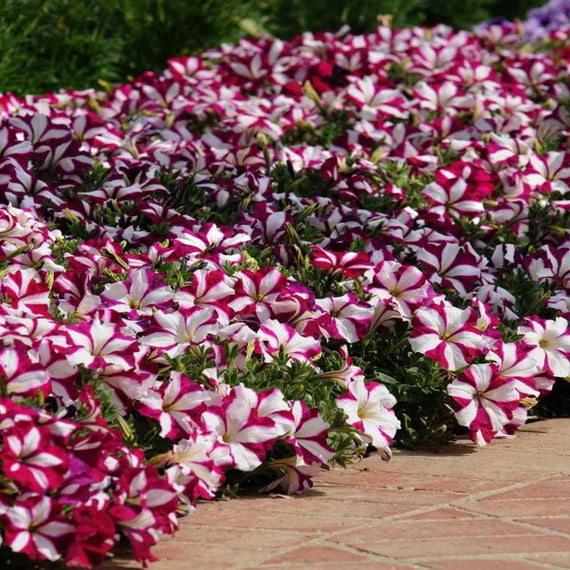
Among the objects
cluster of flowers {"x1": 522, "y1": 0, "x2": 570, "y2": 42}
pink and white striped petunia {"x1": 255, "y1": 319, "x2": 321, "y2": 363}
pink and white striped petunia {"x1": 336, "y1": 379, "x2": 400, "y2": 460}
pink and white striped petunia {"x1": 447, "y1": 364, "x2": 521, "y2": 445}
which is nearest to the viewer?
pink and white striped petunia {"x1": 336, "y1": 379, "x2": 400, "y2": 460}

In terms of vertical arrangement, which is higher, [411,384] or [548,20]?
[548,20]

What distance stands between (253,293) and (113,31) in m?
5.00

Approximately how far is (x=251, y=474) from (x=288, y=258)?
1089 mm

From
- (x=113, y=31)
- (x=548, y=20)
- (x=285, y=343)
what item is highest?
(x=548, y=20)

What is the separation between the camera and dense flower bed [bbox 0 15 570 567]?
2490mm

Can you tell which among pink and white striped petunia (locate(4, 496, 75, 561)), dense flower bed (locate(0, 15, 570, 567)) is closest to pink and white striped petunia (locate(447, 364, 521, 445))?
dense flower bed (locate(0, 15, 570, 567))

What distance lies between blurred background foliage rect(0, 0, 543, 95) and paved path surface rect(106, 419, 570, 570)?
4141mm

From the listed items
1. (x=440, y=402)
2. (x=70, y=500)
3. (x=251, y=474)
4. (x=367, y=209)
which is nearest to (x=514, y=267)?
(x=367, y=209)

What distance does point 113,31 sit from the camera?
25.6 feet

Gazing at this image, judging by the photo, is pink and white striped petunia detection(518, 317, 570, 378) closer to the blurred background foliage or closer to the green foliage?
the green foliage

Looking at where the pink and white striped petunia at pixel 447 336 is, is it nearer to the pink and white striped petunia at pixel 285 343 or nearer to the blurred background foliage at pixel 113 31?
the pink and white striped petunia at pixel 285 343

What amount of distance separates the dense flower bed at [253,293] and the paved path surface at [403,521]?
0.09 metres

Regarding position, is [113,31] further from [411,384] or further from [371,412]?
[371,412]

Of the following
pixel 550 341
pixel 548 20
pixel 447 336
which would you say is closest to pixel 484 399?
pixel 447 336
